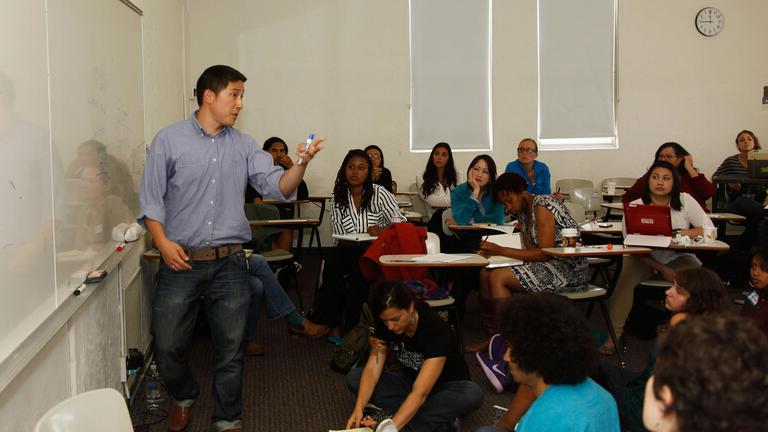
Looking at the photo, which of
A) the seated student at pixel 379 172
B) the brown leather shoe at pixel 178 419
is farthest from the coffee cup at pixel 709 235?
the seated student at pixel 379 172

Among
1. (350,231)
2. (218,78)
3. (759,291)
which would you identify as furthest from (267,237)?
(759,291)

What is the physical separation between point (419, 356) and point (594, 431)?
1.39 meters

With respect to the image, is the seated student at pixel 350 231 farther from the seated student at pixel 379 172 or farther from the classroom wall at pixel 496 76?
the classroom wall at pixel 496 76

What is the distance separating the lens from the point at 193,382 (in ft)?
11.1

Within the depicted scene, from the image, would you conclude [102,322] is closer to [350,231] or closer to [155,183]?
[155,183]

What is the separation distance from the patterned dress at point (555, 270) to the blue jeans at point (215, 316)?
6.23 feet

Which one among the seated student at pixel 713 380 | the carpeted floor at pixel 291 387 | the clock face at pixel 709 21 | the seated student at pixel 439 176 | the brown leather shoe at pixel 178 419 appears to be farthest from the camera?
the clock face at pixel 709 21

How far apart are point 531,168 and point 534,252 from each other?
3.03 meters

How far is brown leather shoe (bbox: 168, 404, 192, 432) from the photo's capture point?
3379 mm

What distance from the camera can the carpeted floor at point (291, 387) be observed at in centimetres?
355

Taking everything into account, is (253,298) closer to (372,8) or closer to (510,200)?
(510,200)

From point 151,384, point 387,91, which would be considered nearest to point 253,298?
point 151,384

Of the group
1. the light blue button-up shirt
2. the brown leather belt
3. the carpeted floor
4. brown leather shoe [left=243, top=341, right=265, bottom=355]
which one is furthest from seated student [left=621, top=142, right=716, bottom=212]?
the brown leather belt

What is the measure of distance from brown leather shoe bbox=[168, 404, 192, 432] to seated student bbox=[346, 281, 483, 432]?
81 centimetres
